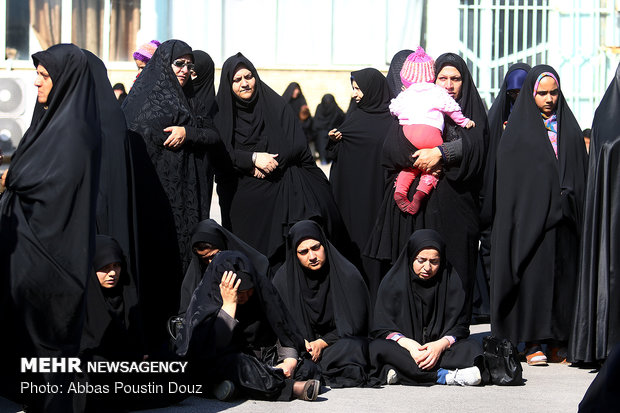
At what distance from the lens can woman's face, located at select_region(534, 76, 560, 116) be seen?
735 cm

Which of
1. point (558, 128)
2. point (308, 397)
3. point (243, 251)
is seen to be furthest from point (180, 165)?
point (558, 128)

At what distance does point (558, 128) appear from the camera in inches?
290

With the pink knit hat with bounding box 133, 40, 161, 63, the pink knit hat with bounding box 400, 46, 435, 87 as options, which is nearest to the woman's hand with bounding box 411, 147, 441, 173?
the pink knit hat with bounding box 400, 46, 435, 87

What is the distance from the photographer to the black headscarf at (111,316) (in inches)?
235

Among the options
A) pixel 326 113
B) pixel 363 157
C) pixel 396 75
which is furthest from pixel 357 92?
pixel 326 113

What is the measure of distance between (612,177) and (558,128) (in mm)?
537

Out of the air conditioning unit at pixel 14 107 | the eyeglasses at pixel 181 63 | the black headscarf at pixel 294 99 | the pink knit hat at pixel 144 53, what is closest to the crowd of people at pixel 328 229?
the eyeglasses at pixel 181 63

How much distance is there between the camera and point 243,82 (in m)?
7.68

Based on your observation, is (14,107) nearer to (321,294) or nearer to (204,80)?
(204,80)

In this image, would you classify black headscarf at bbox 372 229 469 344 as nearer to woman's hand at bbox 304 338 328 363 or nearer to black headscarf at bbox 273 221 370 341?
black headscarf at bbox 273 221 370 341

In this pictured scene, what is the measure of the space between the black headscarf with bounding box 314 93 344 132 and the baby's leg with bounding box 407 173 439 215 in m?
8.47

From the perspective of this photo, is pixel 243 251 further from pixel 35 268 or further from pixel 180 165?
pixel 35 268

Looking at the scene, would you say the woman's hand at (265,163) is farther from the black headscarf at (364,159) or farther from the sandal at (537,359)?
the sandal at (537,359)

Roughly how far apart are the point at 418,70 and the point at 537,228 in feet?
3.96
